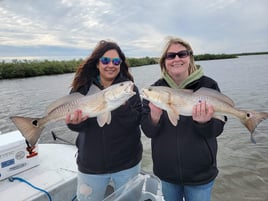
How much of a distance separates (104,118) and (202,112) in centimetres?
103

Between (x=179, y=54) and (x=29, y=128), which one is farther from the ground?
(x=179, y=54)

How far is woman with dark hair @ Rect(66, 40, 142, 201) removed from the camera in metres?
2.99

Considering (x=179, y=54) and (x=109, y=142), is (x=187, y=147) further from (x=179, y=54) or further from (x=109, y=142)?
(x=179, y=54)

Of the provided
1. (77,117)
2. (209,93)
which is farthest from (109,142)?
(209,93)

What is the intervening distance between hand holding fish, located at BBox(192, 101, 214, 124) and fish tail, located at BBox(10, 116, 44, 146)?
5.68 ft

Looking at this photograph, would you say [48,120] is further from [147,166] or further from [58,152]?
[147,166]

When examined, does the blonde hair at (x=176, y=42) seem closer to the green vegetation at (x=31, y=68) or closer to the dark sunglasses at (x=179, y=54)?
the dark sunglasses at (x=179, y=54)

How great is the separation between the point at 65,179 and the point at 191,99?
99.9 inches

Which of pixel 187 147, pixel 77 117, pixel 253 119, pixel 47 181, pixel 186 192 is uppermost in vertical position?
pixel 77 117

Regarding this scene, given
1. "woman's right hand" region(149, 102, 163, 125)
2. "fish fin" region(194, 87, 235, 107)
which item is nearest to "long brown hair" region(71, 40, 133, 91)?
"woman's right hand" region(149, 102, 163, 125)

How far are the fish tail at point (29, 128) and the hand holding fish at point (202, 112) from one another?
1.73m

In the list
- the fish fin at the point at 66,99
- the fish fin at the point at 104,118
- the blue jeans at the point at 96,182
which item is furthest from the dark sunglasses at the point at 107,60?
the blue jeans at the point at 96,182

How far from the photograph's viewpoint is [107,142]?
299cm

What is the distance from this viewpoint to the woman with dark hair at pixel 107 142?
2992mm
